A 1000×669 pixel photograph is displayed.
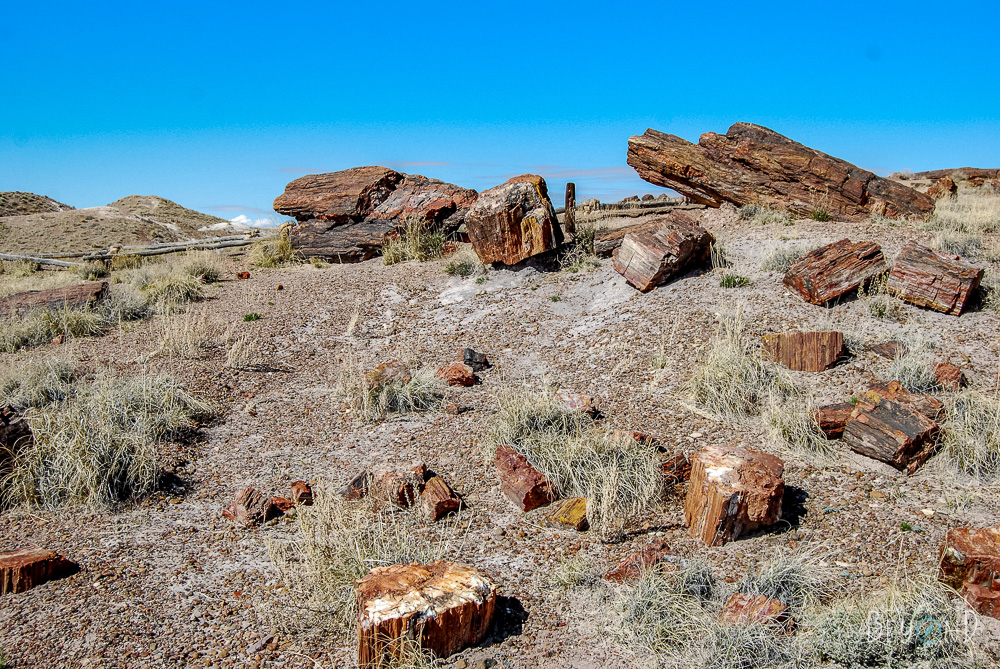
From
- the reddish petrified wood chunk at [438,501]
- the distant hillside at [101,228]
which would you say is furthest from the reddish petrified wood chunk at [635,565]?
the distant hillside at [101,228]

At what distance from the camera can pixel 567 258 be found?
10.5 metres

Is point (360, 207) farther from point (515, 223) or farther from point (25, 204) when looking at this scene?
point (25, 204)

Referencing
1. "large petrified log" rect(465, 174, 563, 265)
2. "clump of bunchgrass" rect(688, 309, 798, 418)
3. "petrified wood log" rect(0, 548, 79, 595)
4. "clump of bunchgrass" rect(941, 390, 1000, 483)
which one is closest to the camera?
"petrified wood log" rect(0, 548, 79, 595)

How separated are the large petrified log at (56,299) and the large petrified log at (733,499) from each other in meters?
9.96

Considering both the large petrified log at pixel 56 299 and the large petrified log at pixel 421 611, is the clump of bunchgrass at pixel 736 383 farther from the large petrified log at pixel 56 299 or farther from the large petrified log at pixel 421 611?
the large petrified log at pixel 56 299

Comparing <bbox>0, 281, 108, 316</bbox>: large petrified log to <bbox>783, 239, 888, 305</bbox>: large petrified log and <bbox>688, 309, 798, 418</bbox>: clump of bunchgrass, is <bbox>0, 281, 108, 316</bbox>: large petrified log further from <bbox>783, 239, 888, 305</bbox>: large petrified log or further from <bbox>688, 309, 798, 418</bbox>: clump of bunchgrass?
<bbox>783, 239, 888, 305</bbox>: large petrified log

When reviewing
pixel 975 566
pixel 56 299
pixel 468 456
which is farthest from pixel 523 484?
pixel 56 299

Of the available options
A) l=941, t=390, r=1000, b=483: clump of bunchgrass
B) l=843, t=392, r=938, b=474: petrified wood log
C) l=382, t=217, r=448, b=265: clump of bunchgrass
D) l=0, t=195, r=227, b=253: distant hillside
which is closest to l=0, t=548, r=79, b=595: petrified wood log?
l=843, t=392, r=938, b=474: petrified wood log

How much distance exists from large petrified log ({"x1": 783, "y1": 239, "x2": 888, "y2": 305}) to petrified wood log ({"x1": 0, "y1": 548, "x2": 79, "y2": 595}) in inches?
297

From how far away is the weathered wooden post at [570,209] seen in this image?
36.3ft

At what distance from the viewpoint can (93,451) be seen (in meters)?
5.75

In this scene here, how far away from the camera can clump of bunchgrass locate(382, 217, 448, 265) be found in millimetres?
12234

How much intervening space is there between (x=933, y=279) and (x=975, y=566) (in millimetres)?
4562

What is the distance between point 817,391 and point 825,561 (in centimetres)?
236
